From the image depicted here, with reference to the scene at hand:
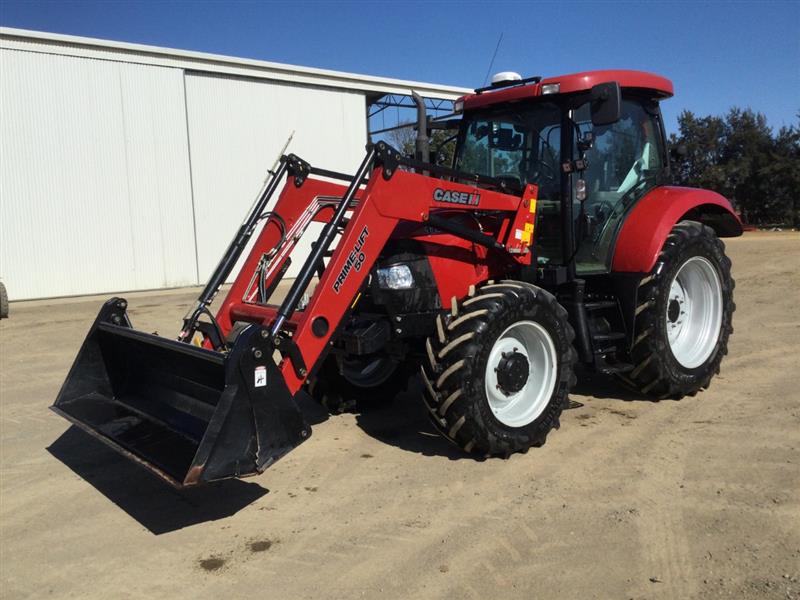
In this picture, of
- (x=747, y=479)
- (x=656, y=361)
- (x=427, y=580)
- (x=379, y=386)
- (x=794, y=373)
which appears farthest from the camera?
(x=794, y=373)

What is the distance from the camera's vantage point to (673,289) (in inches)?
223

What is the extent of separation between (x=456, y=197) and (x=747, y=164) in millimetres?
33700

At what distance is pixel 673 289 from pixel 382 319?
272cm

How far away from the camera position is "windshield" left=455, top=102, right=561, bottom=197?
197 inches

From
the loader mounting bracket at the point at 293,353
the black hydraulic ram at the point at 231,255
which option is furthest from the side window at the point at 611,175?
the loader mounting bracket at the point at 293,353

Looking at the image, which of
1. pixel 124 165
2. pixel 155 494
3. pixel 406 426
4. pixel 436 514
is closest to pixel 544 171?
pixel 406 426

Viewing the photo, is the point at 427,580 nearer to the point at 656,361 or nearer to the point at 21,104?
the point at 656,361

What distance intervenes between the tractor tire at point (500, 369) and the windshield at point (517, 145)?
110cm

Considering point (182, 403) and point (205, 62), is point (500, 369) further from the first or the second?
point (205, 62)

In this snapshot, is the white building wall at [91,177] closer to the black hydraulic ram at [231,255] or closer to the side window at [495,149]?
the black hydraulic ram at [231,255]

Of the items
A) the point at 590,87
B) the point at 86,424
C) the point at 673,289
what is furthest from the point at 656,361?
the point at 86,424

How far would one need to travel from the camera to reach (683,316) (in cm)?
579

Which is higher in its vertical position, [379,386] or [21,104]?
[21,104]

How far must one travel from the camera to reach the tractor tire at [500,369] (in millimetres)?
4031
